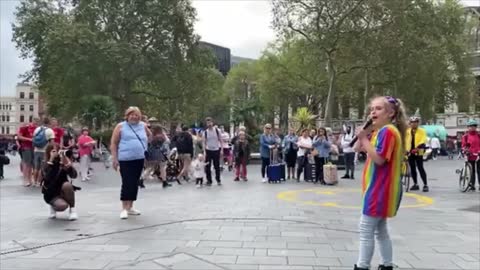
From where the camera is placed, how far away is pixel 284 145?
18422 millimetres

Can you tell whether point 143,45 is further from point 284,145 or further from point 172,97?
point 284,145

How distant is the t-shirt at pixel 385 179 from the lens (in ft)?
15.8

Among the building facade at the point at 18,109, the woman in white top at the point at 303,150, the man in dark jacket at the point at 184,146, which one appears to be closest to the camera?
the man in dark jacket at the point at 184,146

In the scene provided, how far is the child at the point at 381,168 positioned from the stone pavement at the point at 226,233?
40.4 inches

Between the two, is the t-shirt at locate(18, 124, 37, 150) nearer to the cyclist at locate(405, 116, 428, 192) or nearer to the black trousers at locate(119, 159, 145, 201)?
the black trousers at locate(119, 159, 145, 201)

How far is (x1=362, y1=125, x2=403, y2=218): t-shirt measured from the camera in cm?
482

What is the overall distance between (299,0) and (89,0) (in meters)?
16.8

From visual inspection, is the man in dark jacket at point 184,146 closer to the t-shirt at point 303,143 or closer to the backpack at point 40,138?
Result: the t-shirt at point 303,143

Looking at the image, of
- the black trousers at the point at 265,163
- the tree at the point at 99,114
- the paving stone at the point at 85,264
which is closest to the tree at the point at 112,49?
the tree at the point at 99,114

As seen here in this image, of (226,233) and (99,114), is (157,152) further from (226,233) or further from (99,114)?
(99,114)

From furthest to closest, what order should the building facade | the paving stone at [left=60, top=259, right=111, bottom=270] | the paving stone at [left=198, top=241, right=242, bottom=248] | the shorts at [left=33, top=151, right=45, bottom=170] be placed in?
the building facade → the shorts at [left=33, top=151, right=45, bottom=170] → the paving stone at [left=198, top=241, right=242, bottom=248] → the paving stone at [left=60, top=259, right=111, bottom=270]

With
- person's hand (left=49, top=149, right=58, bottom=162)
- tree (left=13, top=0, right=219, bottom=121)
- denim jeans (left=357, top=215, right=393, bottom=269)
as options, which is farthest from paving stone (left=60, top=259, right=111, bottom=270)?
tree (left=13, top=0, right=219, bottom=121)

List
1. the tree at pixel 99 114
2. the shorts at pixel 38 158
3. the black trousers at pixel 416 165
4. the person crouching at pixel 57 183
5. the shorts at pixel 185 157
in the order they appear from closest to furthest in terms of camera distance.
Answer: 1. the person crouching at pixel 57 183
2. the shorts at pixel 38 158
3. the black trousers at pixel 416 165
4. the shorts at pixel 185 157
5. the tree at pixel 99 114

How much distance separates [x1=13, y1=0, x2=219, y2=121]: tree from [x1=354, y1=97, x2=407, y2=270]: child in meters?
37.6
